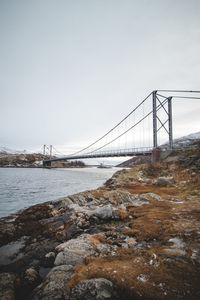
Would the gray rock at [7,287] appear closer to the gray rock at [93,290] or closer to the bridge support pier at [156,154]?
the gray rock at [93,290]

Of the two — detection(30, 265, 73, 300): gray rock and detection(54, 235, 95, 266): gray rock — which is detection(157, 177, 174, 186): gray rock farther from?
detection(30, 265, 73, 300): gray rock

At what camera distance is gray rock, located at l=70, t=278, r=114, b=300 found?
210 cm

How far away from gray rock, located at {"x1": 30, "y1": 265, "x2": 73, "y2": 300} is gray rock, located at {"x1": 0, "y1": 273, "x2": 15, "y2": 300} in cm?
50

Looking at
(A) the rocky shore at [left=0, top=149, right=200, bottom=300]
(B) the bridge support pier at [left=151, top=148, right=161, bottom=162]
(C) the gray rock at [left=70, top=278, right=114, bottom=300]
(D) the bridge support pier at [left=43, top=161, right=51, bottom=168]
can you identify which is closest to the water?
(A) the rocky shore at [left=0, top=149, right=200, bottom=300]

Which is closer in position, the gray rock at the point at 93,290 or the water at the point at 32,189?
the gray rock at the point at 93,290

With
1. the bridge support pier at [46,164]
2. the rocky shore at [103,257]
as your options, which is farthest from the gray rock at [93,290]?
the bridge support pier at [46,164]

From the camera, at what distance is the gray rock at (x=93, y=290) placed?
210 centimetres

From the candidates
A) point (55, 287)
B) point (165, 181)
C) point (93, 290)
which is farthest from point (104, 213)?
point (165, 181)

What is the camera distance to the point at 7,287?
9.53ft

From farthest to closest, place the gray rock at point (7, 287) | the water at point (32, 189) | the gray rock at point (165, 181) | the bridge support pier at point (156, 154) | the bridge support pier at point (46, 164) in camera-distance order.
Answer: the bridge support pier at point (46, 164)
the bridge support pier at point (156, 154)
the gray rock at point (165, 181)
the water at point (32, 189)
the gray rock at point (7, 287)

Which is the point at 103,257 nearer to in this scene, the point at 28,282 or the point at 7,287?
the point at 28,282

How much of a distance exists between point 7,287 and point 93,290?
2.13m

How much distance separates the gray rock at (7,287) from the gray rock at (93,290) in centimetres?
147

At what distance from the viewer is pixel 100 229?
17.1 feet
